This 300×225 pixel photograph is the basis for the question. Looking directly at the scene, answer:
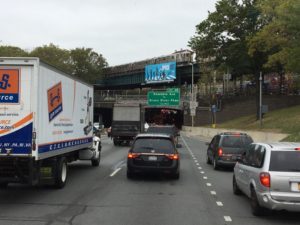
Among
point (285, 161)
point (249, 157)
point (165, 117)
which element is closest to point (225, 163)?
point (249, 157)

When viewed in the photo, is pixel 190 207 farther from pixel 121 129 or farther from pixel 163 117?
pixel 163 117

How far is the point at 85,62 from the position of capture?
4429 inches

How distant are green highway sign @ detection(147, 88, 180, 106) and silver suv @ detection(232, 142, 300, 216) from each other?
63.3m

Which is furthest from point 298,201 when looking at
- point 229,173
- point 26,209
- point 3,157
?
point 229,173

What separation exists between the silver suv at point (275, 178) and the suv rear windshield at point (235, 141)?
9.31m

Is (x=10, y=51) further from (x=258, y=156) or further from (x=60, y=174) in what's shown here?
(x=258, y=156)

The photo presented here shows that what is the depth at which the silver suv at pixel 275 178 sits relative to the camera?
943cm

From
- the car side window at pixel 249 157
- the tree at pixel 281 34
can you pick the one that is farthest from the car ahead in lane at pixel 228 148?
the tree at pixel 281 34

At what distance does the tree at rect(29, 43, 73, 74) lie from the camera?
106550 mm

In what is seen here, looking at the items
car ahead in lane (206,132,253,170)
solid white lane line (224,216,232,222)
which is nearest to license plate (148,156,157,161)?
car ahead in lane (206,132,253,170)

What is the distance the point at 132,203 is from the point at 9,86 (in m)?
3.85

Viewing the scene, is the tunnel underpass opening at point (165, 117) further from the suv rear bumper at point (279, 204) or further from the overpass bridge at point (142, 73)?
the suv rear bumper at point (279, 204)

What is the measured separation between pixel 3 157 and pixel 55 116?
2.11 m

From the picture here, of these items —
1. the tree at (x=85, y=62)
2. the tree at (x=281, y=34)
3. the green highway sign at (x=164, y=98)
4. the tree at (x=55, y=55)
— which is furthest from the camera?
the tree at (x=85, y=62)
